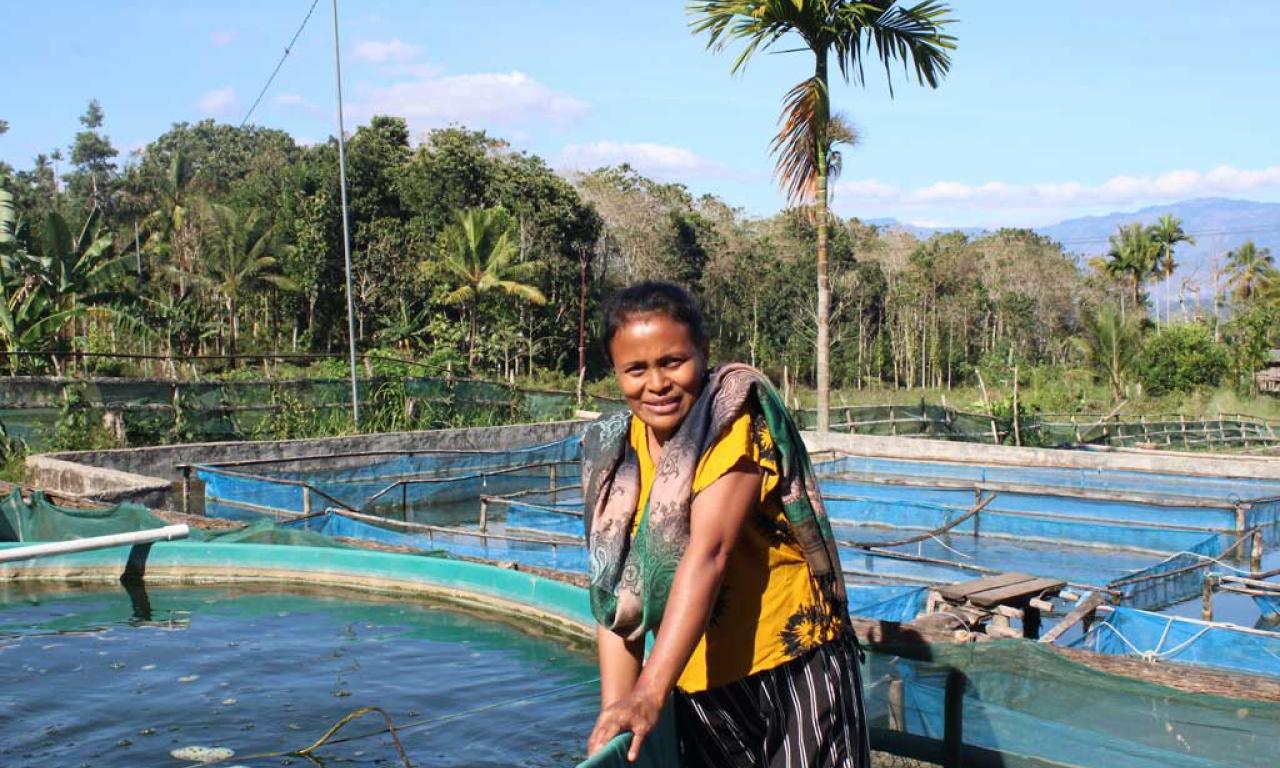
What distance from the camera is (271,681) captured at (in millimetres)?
5312

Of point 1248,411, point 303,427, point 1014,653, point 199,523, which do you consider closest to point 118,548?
point 199,523

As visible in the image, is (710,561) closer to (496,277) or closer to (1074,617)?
(1074,617)

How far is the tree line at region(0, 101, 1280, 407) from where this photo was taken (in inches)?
806

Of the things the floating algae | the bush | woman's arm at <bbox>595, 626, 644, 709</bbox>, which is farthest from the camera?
the bush

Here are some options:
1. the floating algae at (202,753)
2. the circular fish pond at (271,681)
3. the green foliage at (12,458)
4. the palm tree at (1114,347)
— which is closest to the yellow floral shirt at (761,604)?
the circular fish pond at (271,681)

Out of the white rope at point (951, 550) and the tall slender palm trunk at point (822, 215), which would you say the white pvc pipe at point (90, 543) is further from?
the tall slender palm trunk at point (822, 215)

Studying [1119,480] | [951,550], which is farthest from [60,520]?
[1119,480]

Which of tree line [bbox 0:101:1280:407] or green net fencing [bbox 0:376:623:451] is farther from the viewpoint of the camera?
tree line [bbox 0:101:1280:407]

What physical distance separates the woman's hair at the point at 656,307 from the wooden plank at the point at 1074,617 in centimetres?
349

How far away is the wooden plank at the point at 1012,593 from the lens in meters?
4.63

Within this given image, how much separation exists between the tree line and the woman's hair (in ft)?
43.6

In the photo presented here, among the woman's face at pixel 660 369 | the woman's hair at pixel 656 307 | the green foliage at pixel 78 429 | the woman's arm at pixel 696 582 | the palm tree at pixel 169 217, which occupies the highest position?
the palm tree at pixel 169 217

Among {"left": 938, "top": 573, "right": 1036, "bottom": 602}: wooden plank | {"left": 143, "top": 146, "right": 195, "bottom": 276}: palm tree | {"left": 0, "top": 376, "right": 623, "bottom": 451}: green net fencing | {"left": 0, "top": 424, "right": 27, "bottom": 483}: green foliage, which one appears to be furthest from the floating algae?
{"left": 143, "top": 146, "right": 195, "bottom": 276}: palm tree

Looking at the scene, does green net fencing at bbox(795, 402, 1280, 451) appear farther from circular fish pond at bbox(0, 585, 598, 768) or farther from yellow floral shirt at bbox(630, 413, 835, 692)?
yellow floral shirt at bbox(630, 413, 835, 692)
